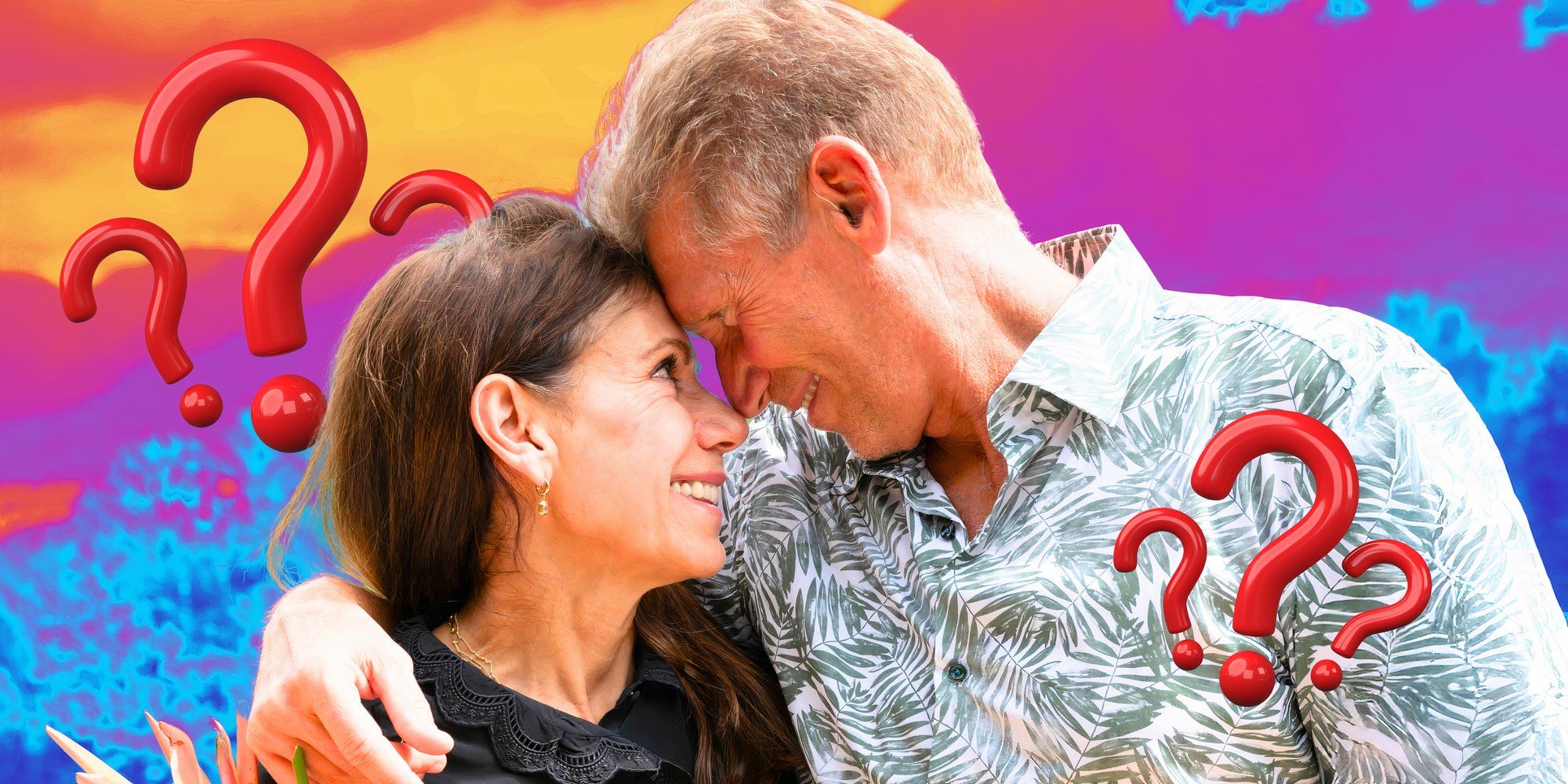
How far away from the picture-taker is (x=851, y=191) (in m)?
1.58

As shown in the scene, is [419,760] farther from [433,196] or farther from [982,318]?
[982,318]

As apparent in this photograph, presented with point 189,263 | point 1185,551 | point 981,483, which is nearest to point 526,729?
point 981,483

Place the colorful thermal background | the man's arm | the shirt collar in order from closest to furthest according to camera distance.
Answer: the man's arm < the shirt collar < the colorful thermal background

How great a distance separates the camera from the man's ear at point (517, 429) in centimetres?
158

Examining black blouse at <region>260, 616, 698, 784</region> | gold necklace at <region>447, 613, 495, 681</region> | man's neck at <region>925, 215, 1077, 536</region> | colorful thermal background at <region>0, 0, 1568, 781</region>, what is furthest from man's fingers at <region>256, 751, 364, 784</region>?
colorful thermal background at <region>0, 0, 1568, 781</region>

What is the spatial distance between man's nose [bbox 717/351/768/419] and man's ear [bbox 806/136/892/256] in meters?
0.22

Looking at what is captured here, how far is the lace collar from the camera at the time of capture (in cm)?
155

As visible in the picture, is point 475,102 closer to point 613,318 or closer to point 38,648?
point 613,318

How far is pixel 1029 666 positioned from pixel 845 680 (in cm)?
23

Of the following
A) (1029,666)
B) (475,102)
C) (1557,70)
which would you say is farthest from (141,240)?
(1557,70)

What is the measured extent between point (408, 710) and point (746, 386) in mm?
584

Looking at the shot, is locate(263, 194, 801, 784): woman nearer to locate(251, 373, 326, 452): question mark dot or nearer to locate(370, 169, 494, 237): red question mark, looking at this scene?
locate(370, 169, 494, 237): red question mark

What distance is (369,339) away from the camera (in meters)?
1.68

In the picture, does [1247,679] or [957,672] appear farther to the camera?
[957,672]
